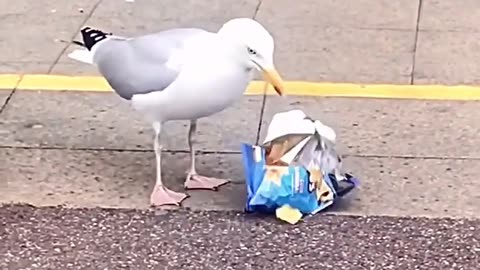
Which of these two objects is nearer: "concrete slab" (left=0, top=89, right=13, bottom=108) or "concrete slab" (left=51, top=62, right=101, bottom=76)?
"concrete slab" (left=0, top=89, right=13, bottom=108)

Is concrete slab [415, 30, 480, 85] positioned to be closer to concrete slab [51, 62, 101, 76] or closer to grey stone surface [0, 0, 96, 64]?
concrete slab [51, 62, 101, 76]

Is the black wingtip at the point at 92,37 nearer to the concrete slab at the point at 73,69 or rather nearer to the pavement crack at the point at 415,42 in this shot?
the concrete slab at the point at 73,69

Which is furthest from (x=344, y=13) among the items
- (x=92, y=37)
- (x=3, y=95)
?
(x=92, y=37)

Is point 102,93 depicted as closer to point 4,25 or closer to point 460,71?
point 4,25

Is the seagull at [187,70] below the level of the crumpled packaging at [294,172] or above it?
above

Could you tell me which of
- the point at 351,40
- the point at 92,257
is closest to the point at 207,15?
the point at 351,40

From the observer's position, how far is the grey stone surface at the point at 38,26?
709 cm

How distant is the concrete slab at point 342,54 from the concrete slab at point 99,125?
0.61 m

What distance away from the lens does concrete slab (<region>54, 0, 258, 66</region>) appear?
24.9 ft

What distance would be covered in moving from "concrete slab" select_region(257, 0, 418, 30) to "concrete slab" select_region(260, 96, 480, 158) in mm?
1458

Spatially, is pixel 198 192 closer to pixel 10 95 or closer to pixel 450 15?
pixel 10 95

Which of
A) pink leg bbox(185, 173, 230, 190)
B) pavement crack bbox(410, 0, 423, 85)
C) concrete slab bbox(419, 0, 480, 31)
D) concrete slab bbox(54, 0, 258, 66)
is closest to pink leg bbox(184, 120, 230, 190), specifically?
pink leg bbox(185, 173, 230, 190)

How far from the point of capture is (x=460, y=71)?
22.1 feet

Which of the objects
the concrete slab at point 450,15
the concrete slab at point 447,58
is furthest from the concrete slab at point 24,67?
the concrete slab at point 450,15
